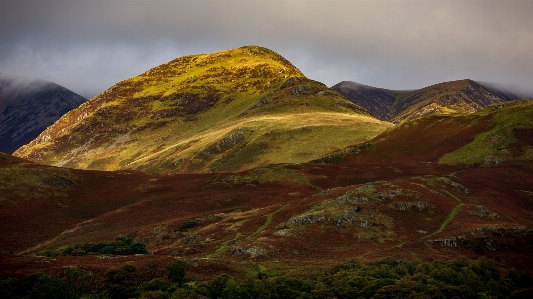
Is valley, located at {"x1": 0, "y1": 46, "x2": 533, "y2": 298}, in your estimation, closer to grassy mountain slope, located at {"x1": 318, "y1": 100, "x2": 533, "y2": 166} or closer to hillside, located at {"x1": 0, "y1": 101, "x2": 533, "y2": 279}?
hillside, located at {"x1": 0, "y1": 101, "x2": 533, "y2": 279}

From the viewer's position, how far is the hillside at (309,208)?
67.0 meters

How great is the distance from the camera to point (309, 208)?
282ft

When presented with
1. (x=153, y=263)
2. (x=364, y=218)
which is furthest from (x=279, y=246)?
(x=153, y=263)

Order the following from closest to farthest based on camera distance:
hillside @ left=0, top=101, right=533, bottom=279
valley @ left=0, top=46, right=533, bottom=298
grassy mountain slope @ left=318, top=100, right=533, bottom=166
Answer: valley @ left=0, top=46, right=533, bottom=298, hillside @ left=0, top=101, right=533, bottom=279, grassy mountain slope @ left=318, top=100, right=533, bottom=166

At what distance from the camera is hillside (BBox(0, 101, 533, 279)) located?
6700cm

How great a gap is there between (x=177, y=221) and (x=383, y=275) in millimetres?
49507

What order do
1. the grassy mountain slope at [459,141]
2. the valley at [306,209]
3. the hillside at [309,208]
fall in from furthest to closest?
the grassy mountain slope at [459,141] < the hillside at [309,208] < the valley at [306,209]

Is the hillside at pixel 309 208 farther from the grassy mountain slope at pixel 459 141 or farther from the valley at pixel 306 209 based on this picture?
the grassy mountain slope at pixel 459 141

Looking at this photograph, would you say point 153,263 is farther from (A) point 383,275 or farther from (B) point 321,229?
(B) point 321,229

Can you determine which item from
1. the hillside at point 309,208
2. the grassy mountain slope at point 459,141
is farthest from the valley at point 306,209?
the grassy mountain slope at point 459,141

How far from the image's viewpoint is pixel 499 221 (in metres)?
81.1

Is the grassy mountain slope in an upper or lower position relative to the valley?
upper

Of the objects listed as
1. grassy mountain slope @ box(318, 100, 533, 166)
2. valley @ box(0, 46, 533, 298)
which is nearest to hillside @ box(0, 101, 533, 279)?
valley @ box(0, 46, 533, 298)

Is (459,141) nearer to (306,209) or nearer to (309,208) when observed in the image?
(309,208)
